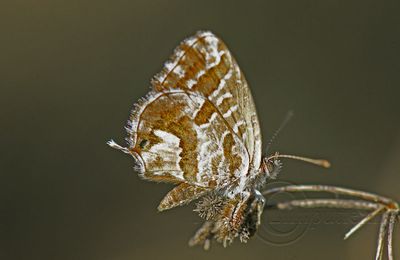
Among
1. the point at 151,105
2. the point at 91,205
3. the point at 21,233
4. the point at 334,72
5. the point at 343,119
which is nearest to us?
the point at 151,105

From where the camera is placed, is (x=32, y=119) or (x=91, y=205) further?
(x=32, y=119)

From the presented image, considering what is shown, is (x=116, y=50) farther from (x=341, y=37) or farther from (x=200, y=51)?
(x=200, y=51)

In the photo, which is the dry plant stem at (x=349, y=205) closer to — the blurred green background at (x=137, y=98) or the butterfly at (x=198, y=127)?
the butterfly at (x=198, y=127)

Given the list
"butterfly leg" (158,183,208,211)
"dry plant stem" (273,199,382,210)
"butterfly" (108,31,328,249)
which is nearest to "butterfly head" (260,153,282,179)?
"butterfly" (108,31,328,249)

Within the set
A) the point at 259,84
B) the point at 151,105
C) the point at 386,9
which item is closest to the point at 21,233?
the point at 259,84

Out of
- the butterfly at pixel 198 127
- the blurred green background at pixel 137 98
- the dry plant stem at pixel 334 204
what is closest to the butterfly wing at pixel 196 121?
the butterfly at pixel 198 127

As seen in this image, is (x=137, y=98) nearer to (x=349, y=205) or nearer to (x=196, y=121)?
(x=196, y=121)
